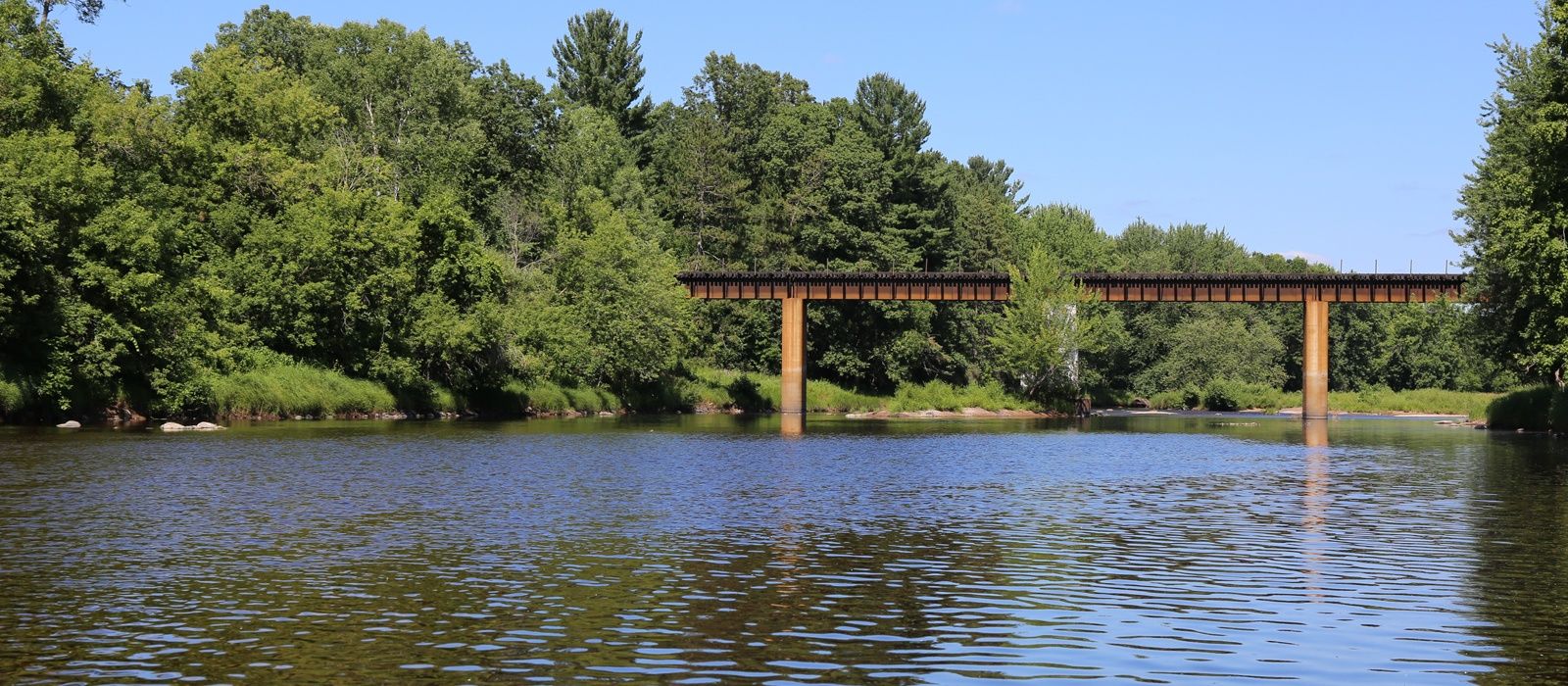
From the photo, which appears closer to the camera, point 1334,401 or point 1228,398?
point 1334,401

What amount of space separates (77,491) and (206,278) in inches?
1763

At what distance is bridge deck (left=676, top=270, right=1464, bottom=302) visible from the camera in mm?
117312

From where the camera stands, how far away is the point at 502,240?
378ft

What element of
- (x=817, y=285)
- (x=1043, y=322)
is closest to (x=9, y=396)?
(x=817, y=285)

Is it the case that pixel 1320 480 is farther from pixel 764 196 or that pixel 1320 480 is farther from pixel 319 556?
pixel 764 196

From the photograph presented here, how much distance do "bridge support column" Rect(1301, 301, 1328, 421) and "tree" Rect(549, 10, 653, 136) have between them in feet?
245

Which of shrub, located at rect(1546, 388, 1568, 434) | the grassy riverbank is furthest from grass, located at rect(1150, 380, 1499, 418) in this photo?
shrub, located at rect(1546, 388, 1568, 434)

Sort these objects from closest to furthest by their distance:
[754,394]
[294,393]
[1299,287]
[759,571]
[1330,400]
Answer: [759,571] < [294,393] < [1299,287] < [754,394] < [1330,400]

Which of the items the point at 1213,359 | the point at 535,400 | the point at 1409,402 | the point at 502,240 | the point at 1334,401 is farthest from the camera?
the point at 1213,359

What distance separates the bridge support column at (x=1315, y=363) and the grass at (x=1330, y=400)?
69.2 ft

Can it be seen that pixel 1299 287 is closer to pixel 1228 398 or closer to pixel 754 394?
pixel 1228 398

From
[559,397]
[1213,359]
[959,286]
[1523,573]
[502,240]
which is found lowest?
[1523,573]

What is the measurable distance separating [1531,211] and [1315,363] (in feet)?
156

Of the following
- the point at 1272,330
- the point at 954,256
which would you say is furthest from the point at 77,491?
the point at 1272,330
